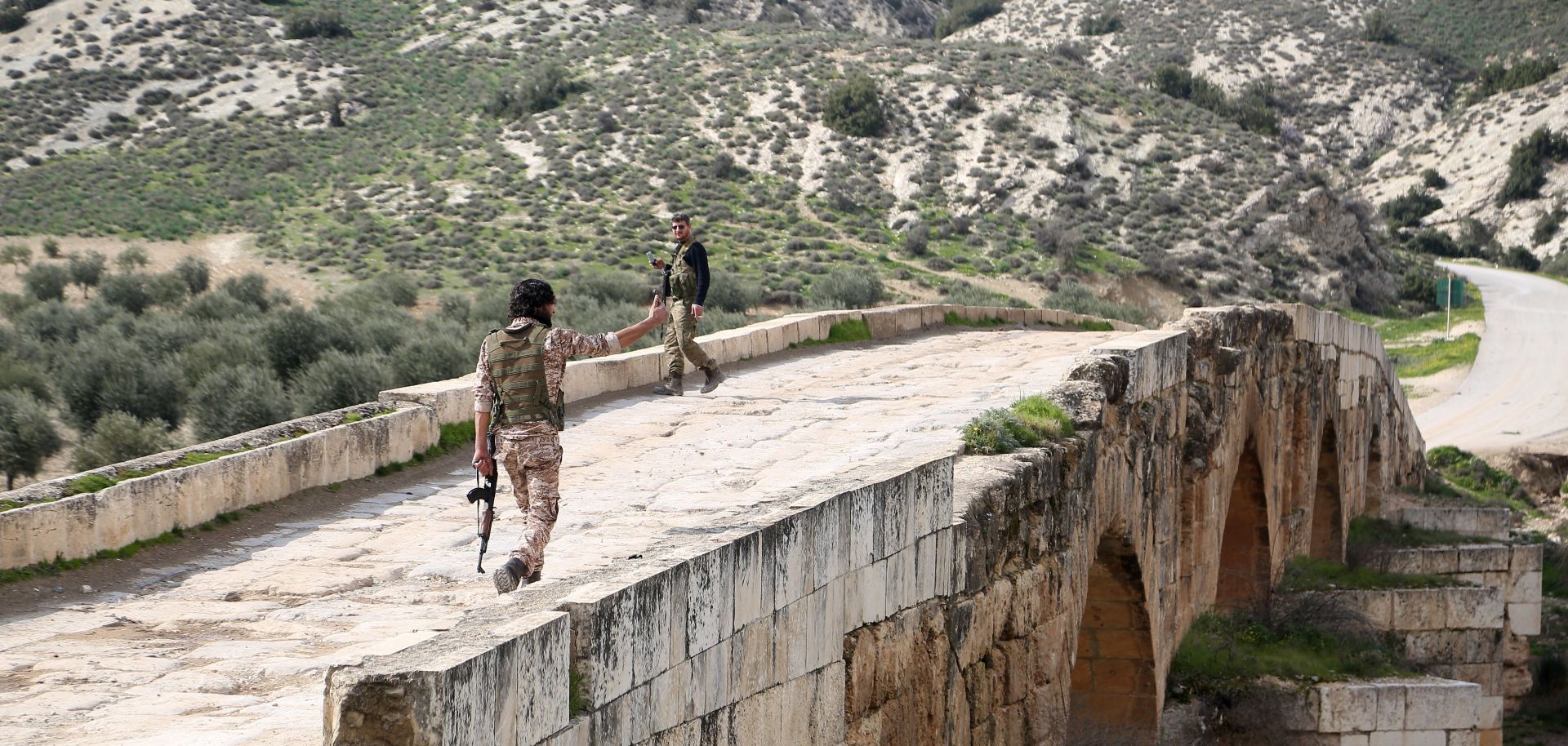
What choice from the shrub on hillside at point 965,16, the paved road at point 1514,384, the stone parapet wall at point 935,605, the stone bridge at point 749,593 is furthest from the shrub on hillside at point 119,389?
the shrub on hillside at point 965,16

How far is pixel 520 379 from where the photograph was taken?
5.80 metres

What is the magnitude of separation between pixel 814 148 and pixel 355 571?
3800 centimetres

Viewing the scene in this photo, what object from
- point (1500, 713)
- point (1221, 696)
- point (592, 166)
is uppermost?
point (592, 166)

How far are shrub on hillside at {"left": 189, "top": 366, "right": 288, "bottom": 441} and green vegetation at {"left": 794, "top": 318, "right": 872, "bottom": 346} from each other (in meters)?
6.18

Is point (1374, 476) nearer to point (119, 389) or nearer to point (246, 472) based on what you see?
point (119, 389)

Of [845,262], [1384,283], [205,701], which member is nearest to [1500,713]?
[205,701]

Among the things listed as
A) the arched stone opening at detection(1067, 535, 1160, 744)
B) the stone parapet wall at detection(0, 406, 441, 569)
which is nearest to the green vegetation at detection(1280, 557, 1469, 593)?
the arched stone opening at detection(1067, 535, 1160, 744)

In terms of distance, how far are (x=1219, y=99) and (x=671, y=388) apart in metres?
47.1

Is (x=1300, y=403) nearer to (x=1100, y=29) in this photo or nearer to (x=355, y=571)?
(x=355, y=571)

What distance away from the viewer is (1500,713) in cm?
1711

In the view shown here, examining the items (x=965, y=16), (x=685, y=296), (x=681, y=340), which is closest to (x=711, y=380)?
(x=681, y=340)

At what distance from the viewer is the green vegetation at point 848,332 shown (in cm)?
1712

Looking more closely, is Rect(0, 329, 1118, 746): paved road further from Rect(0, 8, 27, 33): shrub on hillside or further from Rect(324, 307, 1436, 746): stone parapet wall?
Rect(0, 8, 27, 33): shrub on hillside

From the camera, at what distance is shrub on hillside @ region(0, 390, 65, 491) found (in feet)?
54.5
